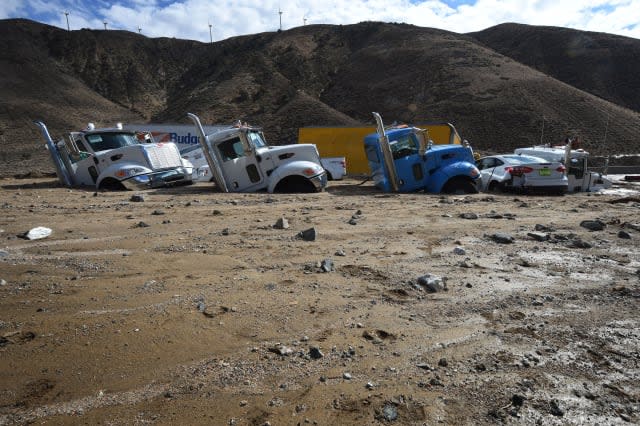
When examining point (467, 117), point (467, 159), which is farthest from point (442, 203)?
point (467, 117)

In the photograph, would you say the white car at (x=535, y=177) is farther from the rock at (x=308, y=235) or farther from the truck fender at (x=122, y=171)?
the truck fender at (x=122, y=171)

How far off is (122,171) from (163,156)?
136 centimetres

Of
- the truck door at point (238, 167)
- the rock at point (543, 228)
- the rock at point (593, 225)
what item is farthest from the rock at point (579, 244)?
the truck door at point (238, 167)

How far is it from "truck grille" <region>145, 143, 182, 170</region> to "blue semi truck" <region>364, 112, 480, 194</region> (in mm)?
6622

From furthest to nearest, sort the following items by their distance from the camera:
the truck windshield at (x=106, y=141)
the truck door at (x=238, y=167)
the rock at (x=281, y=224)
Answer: the truck windshield at (x=106, y=141) → the truck door at (x=238, y=167) → the rock at (x=281, y=224)

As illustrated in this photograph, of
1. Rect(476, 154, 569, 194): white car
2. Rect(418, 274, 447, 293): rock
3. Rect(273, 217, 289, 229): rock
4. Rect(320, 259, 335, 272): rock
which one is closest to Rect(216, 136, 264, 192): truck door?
Rect(273, 217, 289, 229): rock

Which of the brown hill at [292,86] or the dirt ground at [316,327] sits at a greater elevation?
the brown hill at [292,86]

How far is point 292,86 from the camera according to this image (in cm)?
5178

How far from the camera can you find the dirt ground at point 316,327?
2791 millimetres

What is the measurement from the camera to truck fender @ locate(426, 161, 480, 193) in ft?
40.5

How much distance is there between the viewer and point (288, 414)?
2693 millimetres

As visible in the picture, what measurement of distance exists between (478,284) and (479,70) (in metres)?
49.0

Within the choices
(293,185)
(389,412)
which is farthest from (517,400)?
(293,185)

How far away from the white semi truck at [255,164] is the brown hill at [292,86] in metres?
18.8
